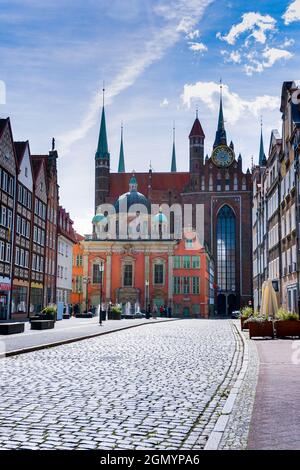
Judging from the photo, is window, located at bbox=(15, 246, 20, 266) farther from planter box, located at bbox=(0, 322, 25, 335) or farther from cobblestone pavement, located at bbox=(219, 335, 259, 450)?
cobblestone pavement, located at bbox=(219, 335, 259, 450)

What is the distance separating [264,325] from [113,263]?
5793 cm

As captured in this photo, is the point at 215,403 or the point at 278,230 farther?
the point at 278,230

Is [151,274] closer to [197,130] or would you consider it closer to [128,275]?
[128,275]

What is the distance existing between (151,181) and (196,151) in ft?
44.1

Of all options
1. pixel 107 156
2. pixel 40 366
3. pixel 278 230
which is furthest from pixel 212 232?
pixel 40 366

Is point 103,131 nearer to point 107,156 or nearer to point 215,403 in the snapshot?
point 107,156

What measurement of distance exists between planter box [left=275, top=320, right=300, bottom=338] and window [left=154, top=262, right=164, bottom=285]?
179ft

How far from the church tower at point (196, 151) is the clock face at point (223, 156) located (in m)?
3.54

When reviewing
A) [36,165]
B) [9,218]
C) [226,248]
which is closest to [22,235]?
[9,218]

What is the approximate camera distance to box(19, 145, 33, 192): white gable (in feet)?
150

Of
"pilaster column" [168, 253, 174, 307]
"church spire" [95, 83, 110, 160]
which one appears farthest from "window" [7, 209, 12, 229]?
"church spire" [95, 83, 110, 160]

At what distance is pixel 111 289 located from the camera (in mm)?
78250

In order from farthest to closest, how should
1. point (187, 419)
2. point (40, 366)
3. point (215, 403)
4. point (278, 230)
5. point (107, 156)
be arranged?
point (107, 156) < point (278, 230) < point (40, 366) < point (215, 403) < point (187, 419)

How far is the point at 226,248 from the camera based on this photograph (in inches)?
3706
